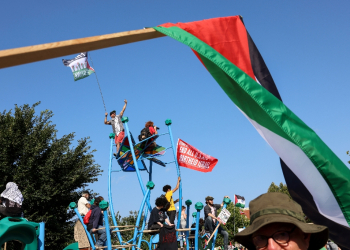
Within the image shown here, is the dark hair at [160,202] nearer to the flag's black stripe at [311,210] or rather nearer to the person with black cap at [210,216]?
the person with black cap at [210,216]

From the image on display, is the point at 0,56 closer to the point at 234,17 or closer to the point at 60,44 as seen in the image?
the point at 60,44

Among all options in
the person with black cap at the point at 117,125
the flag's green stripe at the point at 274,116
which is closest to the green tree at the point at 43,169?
the person with black cap at the point at 117,125

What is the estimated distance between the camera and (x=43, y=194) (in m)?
19.8

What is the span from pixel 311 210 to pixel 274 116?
30.5 inches

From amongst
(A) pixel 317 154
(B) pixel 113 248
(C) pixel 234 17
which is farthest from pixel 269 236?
(B) pixel 113 248

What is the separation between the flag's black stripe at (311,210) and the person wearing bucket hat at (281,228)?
0.74 metres

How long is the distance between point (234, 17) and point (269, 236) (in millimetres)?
3826

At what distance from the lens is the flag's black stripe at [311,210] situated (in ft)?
8.71

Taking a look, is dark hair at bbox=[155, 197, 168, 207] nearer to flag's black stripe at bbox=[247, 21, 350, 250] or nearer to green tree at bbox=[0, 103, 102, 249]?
flag's black stripe at bbox=[247, 21, 350, 250]

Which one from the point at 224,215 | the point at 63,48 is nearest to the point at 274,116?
the point at 63,48

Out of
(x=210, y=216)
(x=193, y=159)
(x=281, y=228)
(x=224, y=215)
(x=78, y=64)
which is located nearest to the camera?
(x=281, y=228)

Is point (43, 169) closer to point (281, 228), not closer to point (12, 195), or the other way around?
point (12, 195)

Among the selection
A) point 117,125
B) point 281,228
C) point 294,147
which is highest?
point 117,125

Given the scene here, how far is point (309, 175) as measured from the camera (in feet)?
9.25
